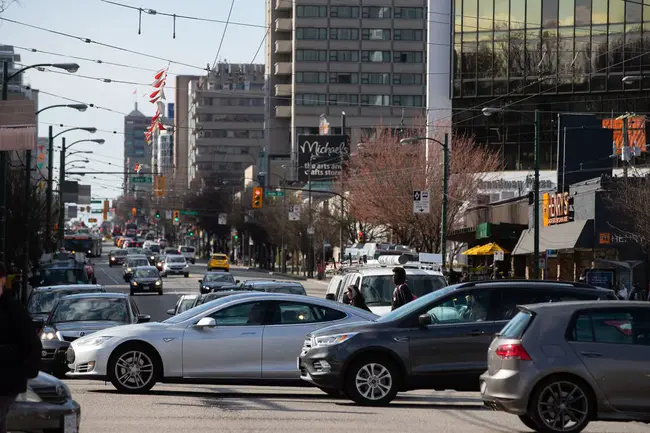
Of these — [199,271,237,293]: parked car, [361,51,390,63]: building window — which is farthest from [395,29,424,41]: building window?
[199,271,237,293]: parked car

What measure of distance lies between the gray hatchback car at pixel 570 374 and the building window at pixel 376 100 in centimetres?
11991

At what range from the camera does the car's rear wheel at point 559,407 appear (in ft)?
40.0

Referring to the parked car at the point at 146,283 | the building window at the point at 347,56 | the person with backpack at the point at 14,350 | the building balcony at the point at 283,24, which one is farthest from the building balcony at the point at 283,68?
the person with backpack at the point at 14,350

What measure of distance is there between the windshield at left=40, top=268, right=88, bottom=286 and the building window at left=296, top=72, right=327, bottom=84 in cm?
9200

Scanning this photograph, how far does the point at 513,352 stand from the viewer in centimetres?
1232

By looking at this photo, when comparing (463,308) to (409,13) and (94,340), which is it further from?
(409,13)

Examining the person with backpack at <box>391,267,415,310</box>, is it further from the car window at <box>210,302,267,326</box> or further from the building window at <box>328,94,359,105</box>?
the building window at <box>328,94,359,105</box>

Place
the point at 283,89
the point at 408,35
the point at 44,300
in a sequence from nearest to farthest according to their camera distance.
Result: the point at 44,300 → the point at 408,35 → the point at 283,89

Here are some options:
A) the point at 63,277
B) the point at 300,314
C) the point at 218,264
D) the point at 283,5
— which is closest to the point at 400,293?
Answer: the point at 300,314

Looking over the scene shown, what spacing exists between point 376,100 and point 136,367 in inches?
4606

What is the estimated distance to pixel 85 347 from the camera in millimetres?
16734

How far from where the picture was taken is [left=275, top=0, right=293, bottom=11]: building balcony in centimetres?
13012

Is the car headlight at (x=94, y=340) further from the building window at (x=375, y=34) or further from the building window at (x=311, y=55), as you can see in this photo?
the building window at (x=375, y=34)

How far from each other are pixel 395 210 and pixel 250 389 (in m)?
44.1
